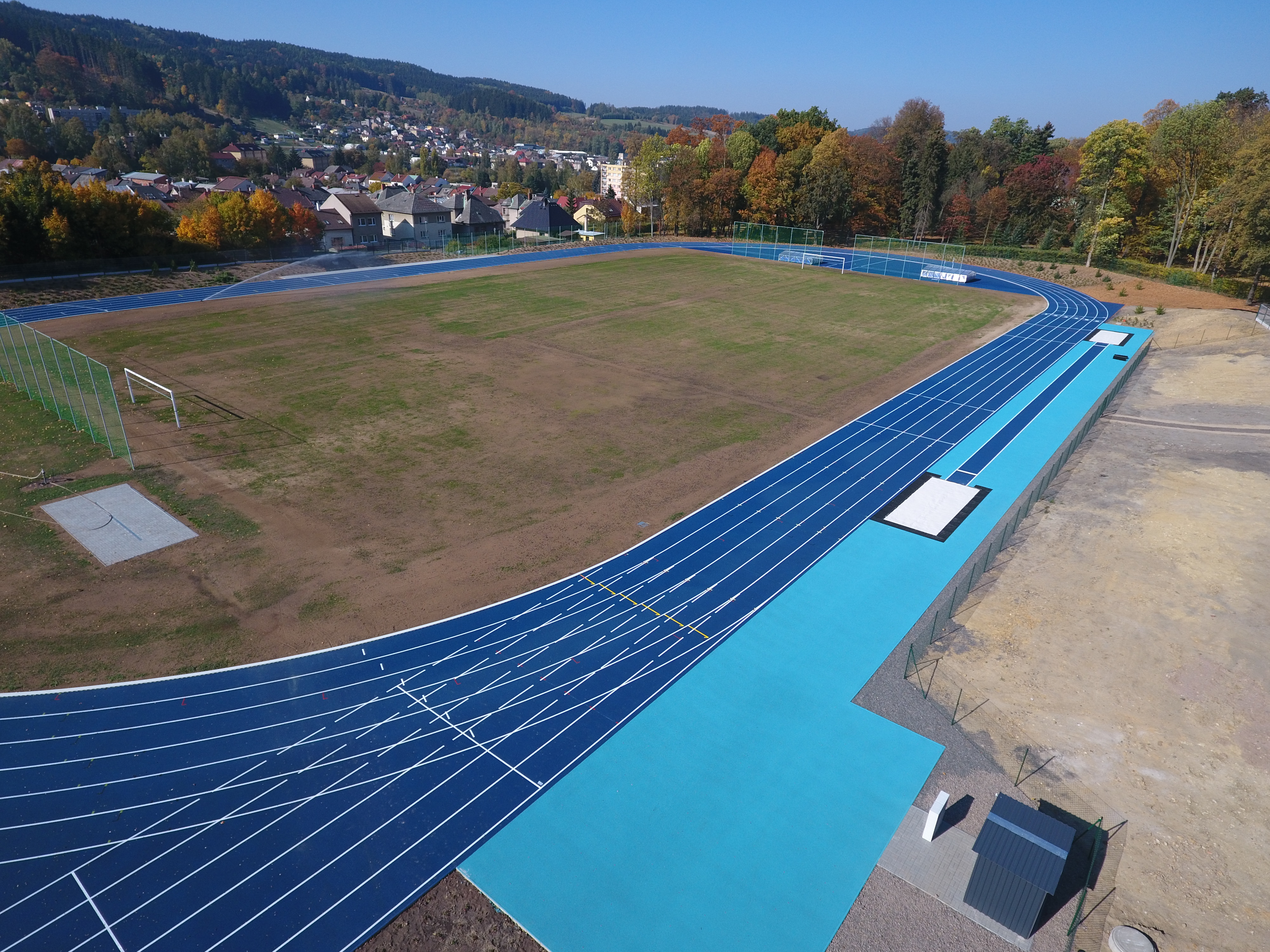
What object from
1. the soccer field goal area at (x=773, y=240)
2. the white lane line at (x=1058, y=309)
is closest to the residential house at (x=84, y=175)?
the soccer field goal area at (x=773, y=240)

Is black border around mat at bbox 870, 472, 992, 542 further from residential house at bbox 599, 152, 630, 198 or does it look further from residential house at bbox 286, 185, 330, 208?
residential house at bbox 599, 152, 630, 198

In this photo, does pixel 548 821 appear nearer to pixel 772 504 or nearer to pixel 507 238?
pixel 772 504

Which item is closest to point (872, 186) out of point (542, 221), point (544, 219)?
point (544, 219)

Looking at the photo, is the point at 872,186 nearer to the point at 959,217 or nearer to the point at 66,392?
the point at 959,217

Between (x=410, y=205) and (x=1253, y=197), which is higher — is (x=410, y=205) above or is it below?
below

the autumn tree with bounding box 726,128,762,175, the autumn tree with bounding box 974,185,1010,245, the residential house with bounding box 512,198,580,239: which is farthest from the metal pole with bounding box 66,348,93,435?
the autumn tree with bounding box 974,185,1010,245
